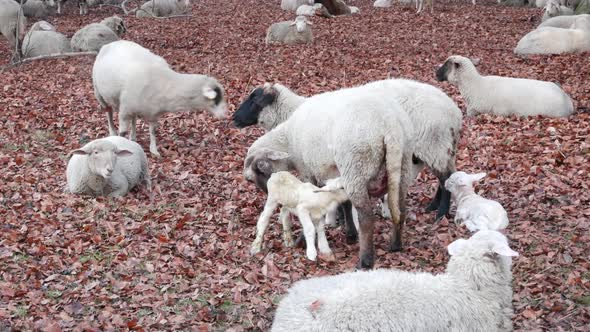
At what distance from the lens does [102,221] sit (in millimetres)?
7949

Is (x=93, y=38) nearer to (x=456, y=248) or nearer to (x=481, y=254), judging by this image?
(x=456, y=248)

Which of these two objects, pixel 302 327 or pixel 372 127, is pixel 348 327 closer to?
pixel 302 327

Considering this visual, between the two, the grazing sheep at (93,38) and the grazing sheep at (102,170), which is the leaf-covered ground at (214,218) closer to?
the grazing sheep at (102,170)

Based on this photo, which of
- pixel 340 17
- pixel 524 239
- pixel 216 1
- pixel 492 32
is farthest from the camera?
pixel 216 1

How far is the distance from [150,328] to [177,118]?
24.9ft

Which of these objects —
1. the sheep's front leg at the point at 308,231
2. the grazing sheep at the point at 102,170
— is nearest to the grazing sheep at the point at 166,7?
the grazing sheep at the point at 102,170

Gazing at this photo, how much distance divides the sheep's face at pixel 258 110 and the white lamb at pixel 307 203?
1.93 meters

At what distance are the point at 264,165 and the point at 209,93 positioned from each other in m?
3.25

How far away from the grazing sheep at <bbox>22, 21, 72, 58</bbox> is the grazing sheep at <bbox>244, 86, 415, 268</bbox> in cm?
1317

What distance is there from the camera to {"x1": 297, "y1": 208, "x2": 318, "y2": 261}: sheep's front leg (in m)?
6.74

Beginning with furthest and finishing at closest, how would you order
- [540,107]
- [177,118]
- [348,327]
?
[177,118] → [540,107] → [348,327]

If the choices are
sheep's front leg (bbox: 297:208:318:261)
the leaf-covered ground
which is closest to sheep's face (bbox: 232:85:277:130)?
the leaf-covered ground

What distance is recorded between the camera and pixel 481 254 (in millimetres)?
4859

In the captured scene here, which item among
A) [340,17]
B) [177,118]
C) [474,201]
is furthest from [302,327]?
[340,17]
